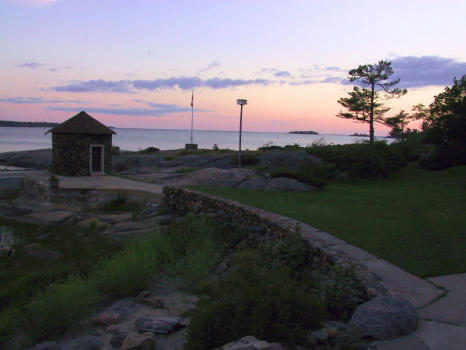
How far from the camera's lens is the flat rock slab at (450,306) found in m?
4.20

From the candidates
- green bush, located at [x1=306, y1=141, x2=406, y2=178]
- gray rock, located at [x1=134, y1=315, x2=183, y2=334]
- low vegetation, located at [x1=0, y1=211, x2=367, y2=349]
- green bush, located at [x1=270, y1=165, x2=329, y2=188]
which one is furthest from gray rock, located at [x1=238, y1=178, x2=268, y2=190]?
gray rock, located at [x1=134, y1=315, x2=183, y2=334]

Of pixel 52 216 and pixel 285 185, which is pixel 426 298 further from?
pixel 52 216

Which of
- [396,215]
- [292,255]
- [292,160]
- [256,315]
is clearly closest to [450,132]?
[292,160]

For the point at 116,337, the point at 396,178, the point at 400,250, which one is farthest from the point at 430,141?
the point at 116,337

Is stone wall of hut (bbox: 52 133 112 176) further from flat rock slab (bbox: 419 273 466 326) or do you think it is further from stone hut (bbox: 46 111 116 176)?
flat rock slab (bbox: 419 273 466 326)

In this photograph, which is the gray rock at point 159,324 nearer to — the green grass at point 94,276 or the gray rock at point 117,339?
the gray rock at point 117,339

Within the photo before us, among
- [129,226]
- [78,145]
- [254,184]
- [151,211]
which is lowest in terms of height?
[129,226]

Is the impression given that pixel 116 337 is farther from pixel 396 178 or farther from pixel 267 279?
pixel 396 178

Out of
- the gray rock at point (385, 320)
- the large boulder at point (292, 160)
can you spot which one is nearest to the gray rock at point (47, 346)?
the gray rock at point (385, 320)

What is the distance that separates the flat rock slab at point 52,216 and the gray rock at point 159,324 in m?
8.54

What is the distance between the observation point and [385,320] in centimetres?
394

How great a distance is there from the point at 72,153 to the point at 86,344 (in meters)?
17.9

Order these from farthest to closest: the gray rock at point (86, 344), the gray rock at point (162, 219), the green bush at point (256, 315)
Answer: the gray rock at point (162, 219) → the gray rock at point (86, 344) → the green bush at point (256, 315)

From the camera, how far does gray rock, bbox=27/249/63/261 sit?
9094mm
